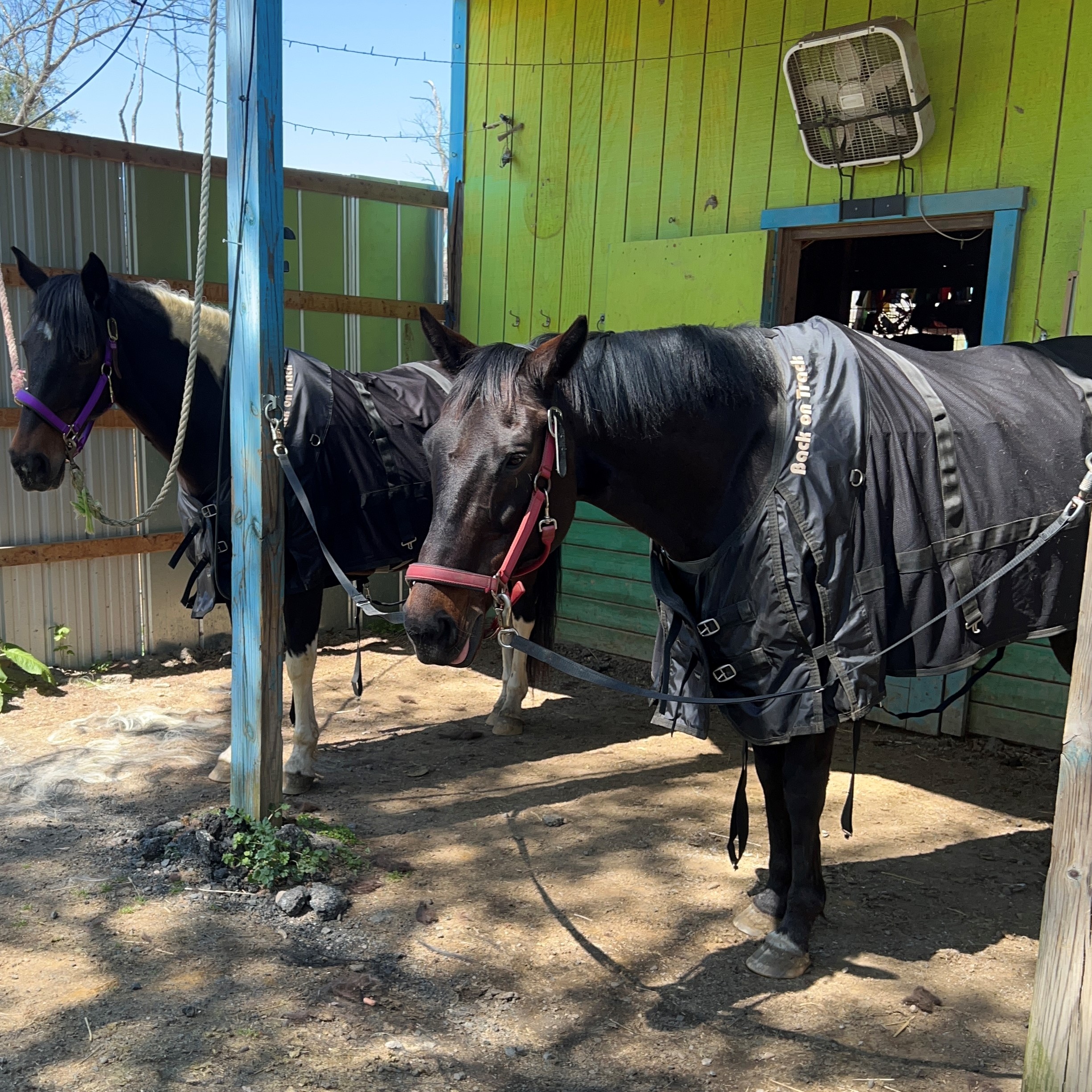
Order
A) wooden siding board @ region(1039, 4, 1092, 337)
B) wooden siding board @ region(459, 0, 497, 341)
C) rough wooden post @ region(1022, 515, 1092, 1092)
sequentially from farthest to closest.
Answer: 1. wooden siding board @ region(459, 0, 497, 341)
2. wooden siding board @ region(1039, 4, 1092, 337)
3. rough wooden post @ region(1022, 515, 1092, 1092)

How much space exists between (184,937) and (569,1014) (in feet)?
3.49

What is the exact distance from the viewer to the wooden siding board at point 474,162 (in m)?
5.73

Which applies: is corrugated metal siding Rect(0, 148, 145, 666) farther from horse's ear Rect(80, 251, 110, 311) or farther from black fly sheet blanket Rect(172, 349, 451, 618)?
black fly sheet blanket Rect(172, 349, 451, 618)

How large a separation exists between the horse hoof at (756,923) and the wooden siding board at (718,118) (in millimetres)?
3357

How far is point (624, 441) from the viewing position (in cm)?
230

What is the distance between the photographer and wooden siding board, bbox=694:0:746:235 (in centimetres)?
457

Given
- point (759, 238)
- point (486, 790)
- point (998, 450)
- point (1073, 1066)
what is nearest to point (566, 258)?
point (759, 238)

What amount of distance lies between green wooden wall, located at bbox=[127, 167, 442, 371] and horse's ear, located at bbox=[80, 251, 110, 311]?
6.37ft

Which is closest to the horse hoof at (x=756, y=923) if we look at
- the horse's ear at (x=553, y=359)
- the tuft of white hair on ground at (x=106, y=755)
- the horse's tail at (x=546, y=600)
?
the horse's tail at (x=546, y=600)

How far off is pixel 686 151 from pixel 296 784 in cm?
362

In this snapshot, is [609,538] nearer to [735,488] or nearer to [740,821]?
[740,821]

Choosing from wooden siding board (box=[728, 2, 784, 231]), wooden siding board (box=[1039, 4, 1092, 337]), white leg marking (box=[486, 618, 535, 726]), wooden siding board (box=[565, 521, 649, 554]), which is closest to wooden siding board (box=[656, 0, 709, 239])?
wooden siding board (box=[728, 2, 784, 231])

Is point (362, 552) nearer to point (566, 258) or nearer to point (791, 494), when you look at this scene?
point (791, 494)

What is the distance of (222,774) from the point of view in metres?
3.64
